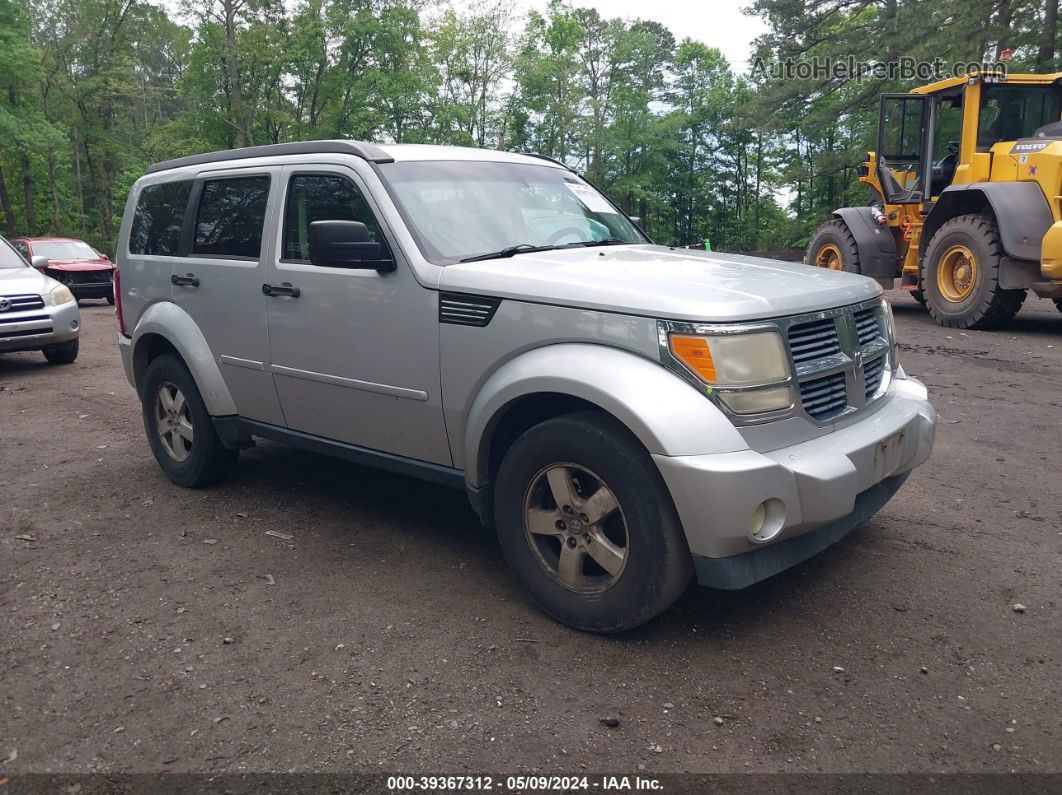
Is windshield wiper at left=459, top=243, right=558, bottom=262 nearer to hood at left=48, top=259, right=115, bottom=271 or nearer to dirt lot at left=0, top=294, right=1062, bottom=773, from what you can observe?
dirt lot at left=0, top=294, right=1062, bottom=773

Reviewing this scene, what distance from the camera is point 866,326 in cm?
382

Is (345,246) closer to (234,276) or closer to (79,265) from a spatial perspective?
(234,276)

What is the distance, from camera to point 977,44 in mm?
21141

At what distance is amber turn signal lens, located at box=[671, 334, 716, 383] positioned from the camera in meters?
3.10

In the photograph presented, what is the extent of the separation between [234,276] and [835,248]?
35.8 feet

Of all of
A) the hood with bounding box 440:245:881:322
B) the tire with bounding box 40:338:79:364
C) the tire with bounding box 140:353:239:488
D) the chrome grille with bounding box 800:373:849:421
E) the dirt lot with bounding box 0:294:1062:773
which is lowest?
the dirt lot with bounding box 0:294:1062:773

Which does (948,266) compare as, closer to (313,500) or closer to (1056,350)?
(1056,350)

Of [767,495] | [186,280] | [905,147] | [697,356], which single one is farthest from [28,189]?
[767,495]

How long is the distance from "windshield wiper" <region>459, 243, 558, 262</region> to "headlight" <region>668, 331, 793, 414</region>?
3.73 ft

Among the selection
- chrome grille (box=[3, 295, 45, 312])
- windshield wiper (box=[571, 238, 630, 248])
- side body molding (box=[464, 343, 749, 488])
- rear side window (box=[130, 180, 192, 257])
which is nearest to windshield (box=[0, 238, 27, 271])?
→ chrome grille (box=[3, 295, 45, 312])

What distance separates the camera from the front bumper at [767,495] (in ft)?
9.84

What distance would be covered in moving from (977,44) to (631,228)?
20508 millimetres

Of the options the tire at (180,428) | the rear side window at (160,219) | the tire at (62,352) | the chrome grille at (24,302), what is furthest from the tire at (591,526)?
the tire at (62,352)

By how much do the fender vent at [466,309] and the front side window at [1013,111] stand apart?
10041mm
